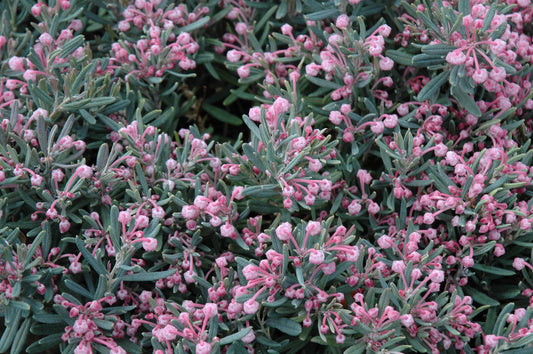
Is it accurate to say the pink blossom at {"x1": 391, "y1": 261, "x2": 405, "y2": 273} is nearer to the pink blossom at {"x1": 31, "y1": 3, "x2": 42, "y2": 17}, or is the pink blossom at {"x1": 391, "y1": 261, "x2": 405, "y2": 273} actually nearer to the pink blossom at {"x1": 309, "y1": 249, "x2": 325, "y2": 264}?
the pink blossom at {"x1": 309, "y1": 249, "x2": 325, "y2": 264}

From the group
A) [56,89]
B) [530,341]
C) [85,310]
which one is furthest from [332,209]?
[56,89]

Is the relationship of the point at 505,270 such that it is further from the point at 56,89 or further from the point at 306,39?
the point at 56,89


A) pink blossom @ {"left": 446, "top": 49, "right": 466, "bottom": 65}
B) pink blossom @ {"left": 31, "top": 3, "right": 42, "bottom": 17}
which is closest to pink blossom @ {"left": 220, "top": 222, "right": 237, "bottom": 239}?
pink blossom @ {"left": 446, "top": 49, "right": 466, "bottom": 65}

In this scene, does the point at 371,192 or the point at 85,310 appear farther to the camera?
the point at 371,192

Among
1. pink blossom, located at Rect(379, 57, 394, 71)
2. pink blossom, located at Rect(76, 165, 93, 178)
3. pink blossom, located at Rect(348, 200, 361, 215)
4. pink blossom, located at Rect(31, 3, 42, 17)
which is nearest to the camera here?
pink blossom, located at Rect(76, 165, 93, 178)

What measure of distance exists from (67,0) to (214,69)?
2.62 ft

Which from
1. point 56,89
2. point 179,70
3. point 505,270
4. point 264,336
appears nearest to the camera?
point 264,336

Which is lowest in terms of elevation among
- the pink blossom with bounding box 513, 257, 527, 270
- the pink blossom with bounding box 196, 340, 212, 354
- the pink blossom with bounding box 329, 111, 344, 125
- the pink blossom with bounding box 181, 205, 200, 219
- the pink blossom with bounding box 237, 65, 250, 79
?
the pink blossom with bounding box 196, 340, 212, 354

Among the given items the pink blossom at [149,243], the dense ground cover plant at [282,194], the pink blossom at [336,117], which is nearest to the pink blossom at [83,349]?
the dense ground cover plant at [282,194]

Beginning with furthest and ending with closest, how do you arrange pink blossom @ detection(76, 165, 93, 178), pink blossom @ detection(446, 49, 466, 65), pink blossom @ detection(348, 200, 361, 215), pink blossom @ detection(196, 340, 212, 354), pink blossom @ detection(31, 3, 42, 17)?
pink blossom @ detection(31, 3, 42, 17) < pink blossom @ detection(348, 200, 361, 215) < pink blossom @ detection(446, 49, 466, 65) < pink blossom @ detection(76, 165, 93, 178) < pink blossom @ detection(196, 340, 212, 354)

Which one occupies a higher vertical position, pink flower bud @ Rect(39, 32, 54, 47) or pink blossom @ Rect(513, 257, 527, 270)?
pink flower bud @ Rect(39, 32, 54, 47)

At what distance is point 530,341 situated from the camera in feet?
6.29

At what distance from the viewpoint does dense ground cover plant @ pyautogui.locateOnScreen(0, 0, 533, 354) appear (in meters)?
1.98

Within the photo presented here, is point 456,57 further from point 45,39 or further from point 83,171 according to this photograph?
point 45,39
